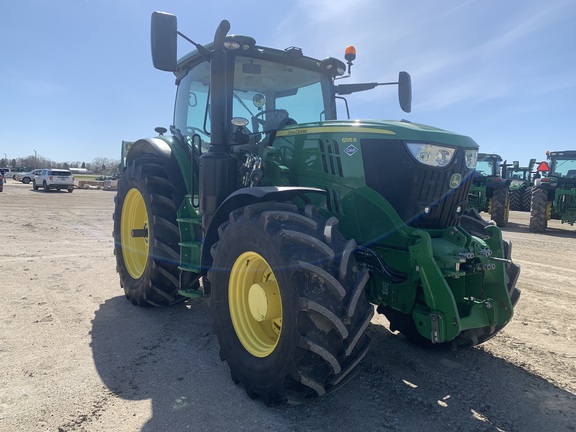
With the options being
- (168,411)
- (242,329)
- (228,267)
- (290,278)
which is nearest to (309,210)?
(290,278)

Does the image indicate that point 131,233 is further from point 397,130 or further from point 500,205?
point 500,205

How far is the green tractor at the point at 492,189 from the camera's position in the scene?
46.0 ft

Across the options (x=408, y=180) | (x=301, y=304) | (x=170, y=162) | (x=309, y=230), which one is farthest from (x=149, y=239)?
(x=408, y=180)

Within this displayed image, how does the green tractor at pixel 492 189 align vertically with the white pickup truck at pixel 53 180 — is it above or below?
above

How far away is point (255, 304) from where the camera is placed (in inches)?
119

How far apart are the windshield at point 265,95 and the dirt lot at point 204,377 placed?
6.91 ft

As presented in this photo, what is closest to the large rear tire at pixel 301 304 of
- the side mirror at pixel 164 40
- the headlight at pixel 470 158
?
the headlight at pixel 470 158

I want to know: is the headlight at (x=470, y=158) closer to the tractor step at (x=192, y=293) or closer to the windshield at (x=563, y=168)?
the tractor step at (x=192, y=293)

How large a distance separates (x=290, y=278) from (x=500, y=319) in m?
1.67

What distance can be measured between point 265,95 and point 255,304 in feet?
7.38

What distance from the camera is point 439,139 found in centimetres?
315

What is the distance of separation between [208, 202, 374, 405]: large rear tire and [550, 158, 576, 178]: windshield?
13961 millimetres

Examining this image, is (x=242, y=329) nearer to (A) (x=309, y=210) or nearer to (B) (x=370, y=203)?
(A) (x=309, y=210)

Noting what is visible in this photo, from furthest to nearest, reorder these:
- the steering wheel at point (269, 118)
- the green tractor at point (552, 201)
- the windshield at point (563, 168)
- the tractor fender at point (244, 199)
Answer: the windshield at point (563, 168) → the green tractor at point (552, 201) → the steering wheel at point (269, 118) → the tractor fender at point (244, 199)
